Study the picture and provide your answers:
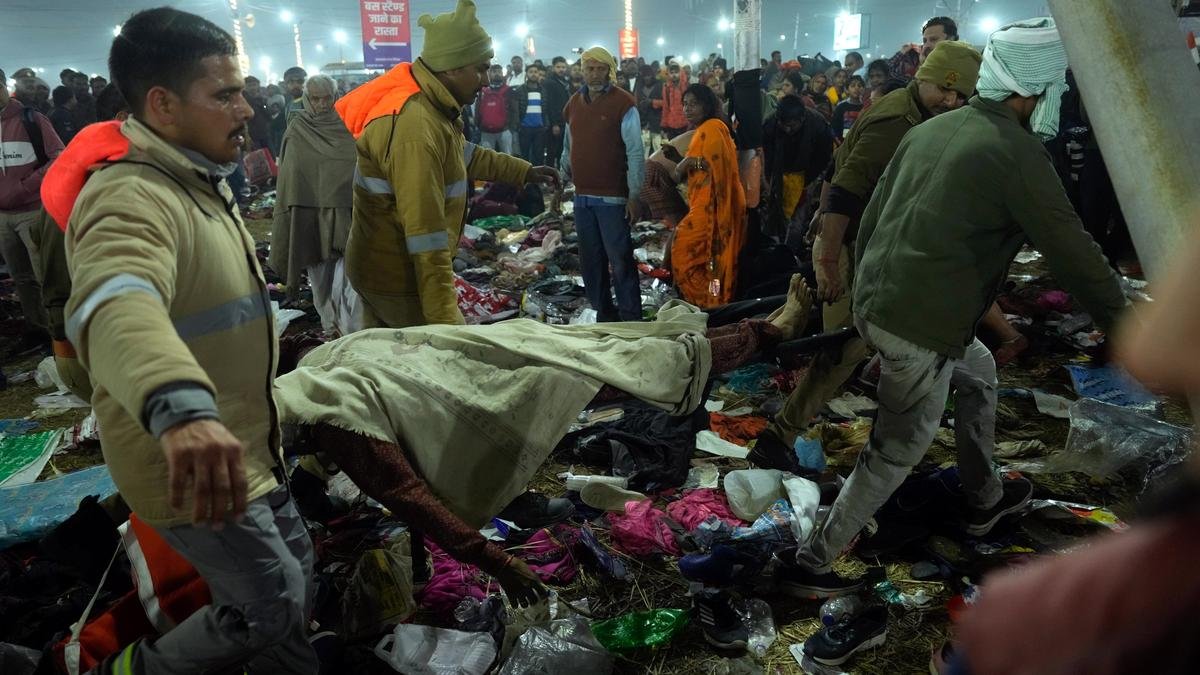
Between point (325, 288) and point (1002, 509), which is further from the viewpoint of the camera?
point (325, 288)

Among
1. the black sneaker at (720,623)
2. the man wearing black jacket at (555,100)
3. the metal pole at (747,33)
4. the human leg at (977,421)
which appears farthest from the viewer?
the man wearing black jacket at (555,100)

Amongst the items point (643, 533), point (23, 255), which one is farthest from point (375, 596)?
point (23, 255)

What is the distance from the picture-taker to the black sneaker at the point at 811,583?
9.64ft

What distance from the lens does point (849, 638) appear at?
264 cm

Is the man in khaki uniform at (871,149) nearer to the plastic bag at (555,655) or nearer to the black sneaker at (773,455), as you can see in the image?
the black sneaker at (773,455)

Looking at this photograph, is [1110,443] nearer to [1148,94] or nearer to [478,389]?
[1148,94]

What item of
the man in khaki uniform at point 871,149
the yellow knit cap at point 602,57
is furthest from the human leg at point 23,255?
the man in khaki uniform at point 871,149

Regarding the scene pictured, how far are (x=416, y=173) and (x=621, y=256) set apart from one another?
9.58ft

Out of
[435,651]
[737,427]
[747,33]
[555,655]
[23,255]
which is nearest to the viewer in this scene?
[555,655]

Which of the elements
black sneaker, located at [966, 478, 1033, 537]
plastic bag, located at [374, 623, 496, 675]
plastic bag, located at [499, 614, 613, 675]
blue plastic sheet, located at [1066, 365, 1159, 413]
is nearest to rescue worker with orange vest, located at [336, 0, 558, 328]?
plastic bag, located at [374, 623, 496, 675]

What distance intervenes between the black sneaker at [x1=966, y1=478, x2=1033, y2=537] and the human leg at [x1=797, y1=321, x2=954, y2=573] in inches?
29.2

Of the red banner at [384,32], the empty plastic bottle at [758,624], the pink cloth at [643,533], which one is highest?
the red banner at [384,32]

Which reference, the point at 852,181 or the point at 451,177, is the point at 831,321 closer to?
the point at 852,181

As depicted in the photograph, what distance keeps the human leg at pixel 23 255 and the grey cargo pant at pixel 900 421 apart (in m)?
5.88
